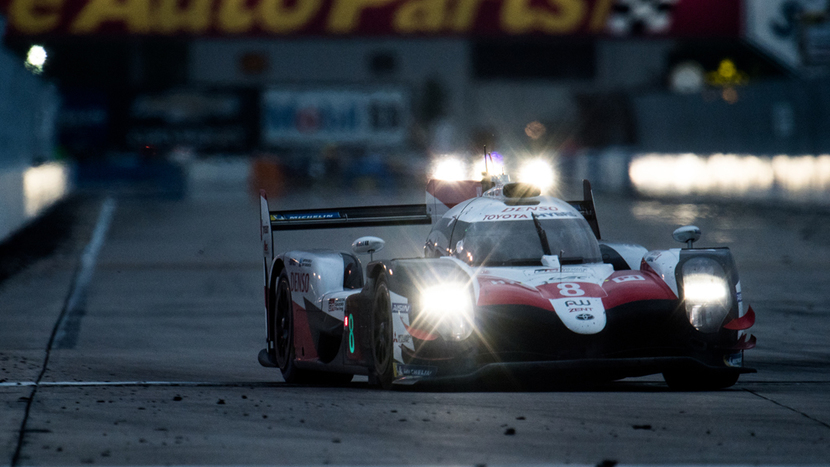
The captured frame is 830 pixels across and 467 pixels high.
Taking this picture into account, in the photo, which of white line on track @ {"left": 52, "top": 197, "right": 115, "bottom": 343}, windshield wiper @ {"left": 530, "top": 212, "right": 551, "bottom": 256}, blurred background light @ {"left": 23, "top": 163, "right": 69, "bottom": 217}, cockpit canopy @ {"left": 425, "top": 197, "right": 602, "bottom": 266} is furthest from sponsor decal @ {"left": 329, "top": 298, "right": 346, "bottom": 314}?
blurred background light @ {"left": 23, "top": 163, "right": 69, "bottom": 217}

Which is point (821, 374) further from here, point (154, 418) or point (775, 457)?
point (154, 418)

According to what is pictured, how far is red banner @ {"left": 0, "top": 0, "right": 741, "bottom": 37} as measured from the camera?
208 feet

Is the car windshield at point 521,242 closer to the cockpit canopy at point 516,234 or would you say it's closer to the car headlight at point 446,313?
the cockpit canopy at point 516,234

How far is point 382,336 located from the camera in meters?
8.92

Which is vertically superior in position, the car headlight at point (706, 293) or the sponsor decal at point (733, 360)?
the car headlight at point (706, 293)

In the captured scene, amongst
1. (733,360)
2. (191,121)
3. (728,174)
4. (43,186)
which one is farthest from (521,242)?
(191,121)

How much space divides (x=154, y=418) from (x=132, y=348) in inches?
182

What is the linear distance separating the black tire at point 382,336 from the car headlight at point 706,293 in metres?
1.88

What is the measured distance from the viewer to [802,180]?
31.7 meters

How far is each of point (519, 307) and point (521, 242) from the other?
1.00 metres

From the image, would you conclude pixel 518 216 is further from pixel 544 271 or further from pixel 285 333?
pixel 285 333

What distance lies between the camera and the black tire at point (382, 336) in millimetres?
8766

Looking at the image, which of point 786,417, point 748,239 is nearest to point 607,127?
point 748,239

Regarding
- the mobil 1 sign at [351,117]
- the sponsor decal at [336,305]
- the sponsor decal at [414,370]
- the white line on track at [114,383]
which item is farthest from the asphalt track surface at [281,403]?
the mobil 1 sign at [351,117]
